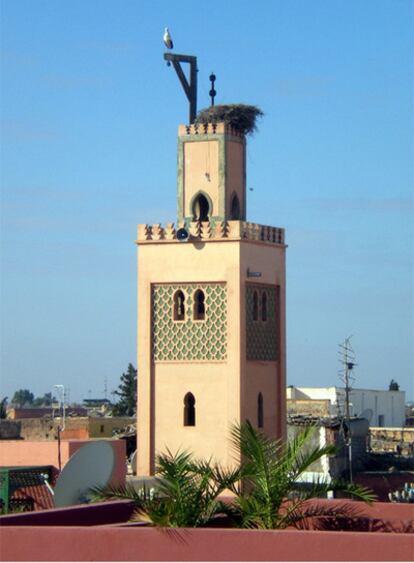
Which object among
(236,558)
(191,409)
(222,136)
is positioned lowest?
(236,558)

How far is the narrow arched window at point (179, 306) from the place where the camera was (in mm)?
27672

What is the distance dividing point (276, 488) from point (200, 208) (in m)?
15.7

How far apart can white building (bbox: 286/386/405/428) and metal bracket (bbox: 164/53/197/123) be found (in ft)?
65.5

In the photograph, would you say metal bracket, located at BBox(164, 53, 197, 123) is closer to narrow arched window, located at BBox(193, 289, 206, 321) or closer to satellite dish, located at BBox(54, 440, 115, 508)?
narrow arched window, located at BBox(193, 289, 206, 321)

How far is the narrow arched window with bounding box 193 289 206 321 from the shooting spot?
90.1 feet

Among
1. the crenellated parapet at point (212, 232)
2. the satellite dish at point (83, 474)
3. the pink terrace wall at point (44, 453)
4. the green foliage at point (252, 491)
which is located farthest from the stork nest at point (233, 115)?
the green foliage at point (252, 491)

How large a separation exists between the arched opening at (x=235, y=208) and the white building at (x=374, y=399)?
19798 millimetres

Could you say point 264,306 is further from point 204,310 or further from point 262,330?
point 204,310

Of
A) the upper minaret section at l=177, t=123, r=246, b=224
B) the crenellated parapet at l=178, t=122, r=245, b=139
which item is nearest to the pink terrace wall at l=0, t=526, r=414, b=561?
the upper minaret section at l=177, t=123, r=246, b=224

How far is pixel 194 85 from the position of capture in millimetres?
28688

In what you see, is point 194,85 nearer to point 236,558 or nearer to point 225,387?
point 225,387

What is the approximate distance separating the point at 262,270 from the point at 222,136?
2557 mm

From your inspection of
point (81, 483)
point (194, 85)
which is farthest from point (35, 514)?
point (194, 85)

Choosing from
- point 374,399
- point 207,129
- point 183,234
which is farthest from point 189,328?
point 374,399
